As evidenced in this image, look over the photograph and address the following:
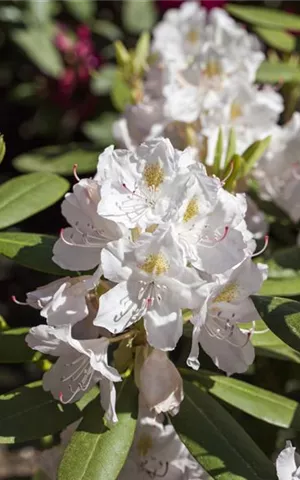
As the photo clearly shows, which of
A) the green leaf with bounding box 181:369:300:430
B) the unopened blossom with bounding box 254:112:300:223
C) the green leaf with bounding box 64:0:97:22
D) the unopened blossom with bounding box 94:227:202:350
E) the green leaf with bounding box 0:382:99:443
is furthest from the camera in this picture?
the green leaf with bounding box 64:0:97:22

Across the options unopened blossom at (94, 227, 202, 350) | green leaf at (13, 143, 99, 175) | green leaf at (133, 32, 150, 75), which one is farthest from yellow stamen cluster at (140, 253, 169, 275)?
green leaf at (13, 143, 99, 175)

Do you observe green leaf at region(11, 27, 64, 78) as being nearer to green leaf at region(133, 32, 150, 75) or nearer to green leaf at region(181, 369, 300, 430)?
green leaf at region(133, 32, 150, 75)

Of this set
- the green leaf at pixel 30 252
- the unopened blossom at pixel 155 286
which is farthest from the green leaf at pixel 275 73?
the unopened blossom at pixel 155 286

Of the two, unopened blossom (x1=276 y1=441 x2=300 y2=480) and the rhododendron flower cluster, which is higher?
the rhododendron flower cluster

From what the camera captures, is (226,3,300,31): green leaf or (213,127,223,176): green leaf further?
(226,3,300,31): green leaf

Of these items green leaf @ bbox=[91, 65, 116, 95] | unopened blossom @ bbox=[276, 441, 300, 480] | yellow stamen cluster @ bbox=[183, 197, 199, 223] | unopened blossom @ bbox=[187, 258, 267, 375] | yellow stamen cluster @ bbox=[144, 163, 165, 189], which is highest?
yellow stamen cluster @ bbox=[144, 163, 165, 189]

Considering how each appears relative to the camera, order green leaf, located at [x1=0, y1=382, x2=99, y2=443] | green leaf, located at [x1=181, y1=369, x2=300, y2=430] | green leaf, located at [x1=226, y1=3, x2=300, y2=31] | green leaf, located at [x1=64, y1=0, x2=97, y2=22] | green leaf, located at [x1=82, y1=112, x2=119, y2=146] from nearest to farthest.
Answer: green leaf, located at [x1=0, y1=382, x2=99, y2=443]
green leaf, located at [x1=181, y1=369, x2=300, y2=430]
green leaf, located at [x1=226, y1=3, x2=300, y2=31]
green leaf, located at [x1=82, y1=112, x2=119, y2=146]
green leaf, located at [x1=64, y1=0, x2=97, y2=22]
